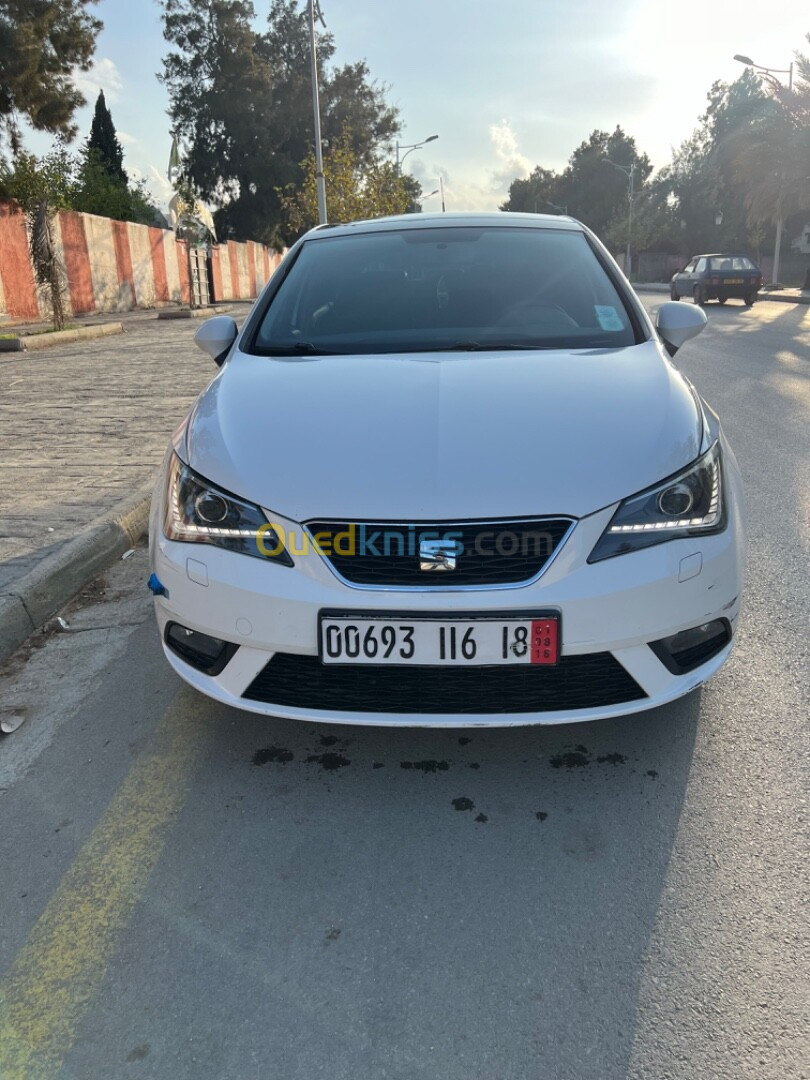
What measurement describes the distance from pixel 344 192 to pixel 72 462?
34320 millimetres

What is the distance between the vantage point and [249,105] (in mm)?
43250

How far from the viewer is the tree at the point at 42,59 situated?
20.3 m

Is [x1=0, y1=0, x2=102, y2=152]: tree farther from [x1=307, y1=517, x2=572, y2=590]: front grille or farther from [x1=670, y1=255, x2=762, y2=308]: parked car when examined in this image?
[x1=307, y1=517, x2=572, y2=590]: front grille

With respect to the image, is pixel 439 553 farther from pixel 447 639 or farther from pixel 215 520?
pixel 215 520

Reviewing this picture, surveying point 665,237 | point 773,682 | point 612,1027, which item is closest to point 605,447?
point 773,682

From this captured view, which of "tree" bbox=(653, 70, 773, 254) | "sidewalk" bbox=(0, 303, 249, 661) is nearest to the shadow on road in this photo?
"sidewalk" bbox=(0, 303, 249, 661)

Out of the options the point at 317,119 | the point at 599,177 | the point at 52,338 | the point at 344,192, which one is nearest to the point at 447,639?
the point at 52,338

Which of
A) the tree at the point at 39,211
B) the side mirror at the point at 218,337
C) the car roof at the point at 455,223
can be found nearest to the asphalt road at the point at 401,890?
the side mirror at the point at 218,337

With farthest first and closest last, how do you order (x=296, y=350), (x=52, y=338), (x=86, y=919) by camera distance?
1. (x=52, y=338)
2. (x=296, y=350)
3. (x=86, y=919)

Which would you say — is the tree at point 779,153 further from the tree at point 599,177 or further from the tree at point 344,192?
the tree at point 599,177

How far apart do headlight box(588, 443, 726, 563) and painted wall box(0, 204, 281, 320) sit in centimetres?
1863

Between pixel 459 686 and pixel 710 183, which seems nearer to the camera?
pixel 459 686

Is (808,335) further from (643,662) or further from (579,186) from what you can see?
(579,186)

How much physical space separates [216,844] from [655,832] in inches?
42.6
